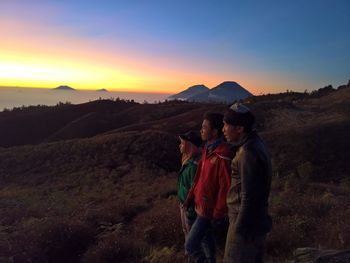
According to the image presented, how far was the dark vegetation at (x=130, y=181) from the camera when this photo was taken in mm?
7152

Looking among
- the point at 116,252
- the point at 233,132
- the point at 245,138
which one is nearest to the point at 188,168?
the point at 233,132

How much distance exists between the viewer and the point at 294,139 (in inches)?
994

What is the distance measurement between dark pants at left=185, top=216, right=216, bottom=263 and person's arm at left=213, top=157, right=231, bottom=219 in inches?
11.8

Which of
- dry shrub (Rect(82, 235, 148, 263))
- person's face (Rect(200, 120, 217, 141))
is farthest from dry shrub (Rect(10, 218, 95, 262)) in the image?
person's face (Rect(200, 120, 217, 141))

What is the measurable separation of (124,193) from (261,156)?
43.7 feet

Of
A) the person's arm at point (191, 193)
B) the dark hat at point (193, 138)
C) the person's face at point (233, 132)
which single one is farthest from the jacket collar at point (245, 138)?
the dark hat at point (193, 138)

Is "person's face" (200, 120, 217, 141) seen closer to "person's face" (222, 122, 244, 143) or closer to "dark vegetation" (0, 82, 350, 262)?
"person's face" (222, 122, 244, 143)

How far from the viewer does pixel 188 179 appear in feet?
18.2

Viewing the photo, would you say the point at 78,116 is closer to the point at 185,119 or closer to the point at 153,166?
the point at 185,119

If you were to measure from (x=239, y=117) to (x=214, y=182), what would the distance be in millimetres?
937

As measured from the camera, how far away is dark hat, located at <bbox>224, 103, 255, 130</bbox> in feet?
13.3

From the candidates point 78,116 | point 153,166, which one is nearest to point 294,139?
point 153,166

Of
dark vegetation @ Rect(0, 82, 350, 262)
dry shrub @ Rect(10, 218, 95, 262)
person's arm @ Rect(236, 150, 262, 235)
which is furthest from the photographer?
dark vegetation @ Rect(0, 82, 350, 262)

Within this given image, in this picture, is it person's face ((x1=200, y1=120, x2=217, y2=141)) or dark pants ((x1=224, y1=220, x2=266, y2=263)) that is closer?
dark pants ((x1=224, y1=220, x2=266, y2=263))
